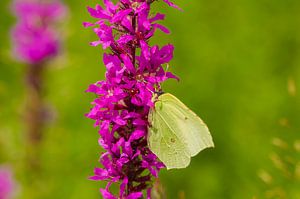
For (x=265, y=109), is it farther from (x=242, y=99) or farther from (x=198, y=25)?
(x=198, y=25)

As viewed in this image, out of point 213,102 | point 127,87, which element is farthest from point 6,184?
point 127,87

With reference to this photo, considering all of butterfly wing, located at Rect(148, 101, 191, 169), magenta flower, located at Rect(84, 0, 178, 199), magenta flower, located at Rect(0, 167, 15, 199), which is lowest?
magenta flower, located at Rect(0, 167, 15, 199)

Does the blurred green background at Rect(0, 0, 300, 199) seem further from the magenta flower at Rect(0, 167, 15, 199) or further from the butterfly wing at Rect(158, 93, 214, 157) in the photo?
the butterfly wing at Rect(158, 93, 214, 157)

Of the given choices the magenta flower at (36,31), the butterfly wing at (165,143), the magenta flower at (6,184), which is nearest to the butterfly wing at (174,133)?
the butterfly wing at (165,143)

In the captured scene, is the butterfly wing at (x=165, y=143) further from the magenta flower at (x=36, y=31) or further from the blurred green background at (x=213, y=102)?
the magenta flower at (x=36, y=31)

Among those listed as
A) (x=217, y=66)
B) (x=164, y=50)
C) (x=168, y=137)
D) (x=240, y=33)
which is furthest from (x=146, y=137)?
(x=240, y=33)

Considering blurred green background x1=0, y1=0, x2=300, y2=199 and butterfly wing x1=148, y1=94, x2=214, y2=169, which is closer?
butterfly wing x1=148, y1=94, x2=214, y2=169

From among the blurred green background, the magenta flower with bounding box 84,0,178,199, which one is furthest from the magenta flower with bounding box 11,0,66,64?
the magenta flower with bounding box 84,0,178,199

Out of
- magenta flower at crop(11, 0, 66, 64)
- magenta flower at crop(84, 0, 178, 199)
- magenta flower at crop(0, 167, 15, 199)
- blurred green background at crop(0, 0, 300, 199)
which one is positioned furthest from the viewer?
magenta flower at crop(11, 0, 66, 64)
